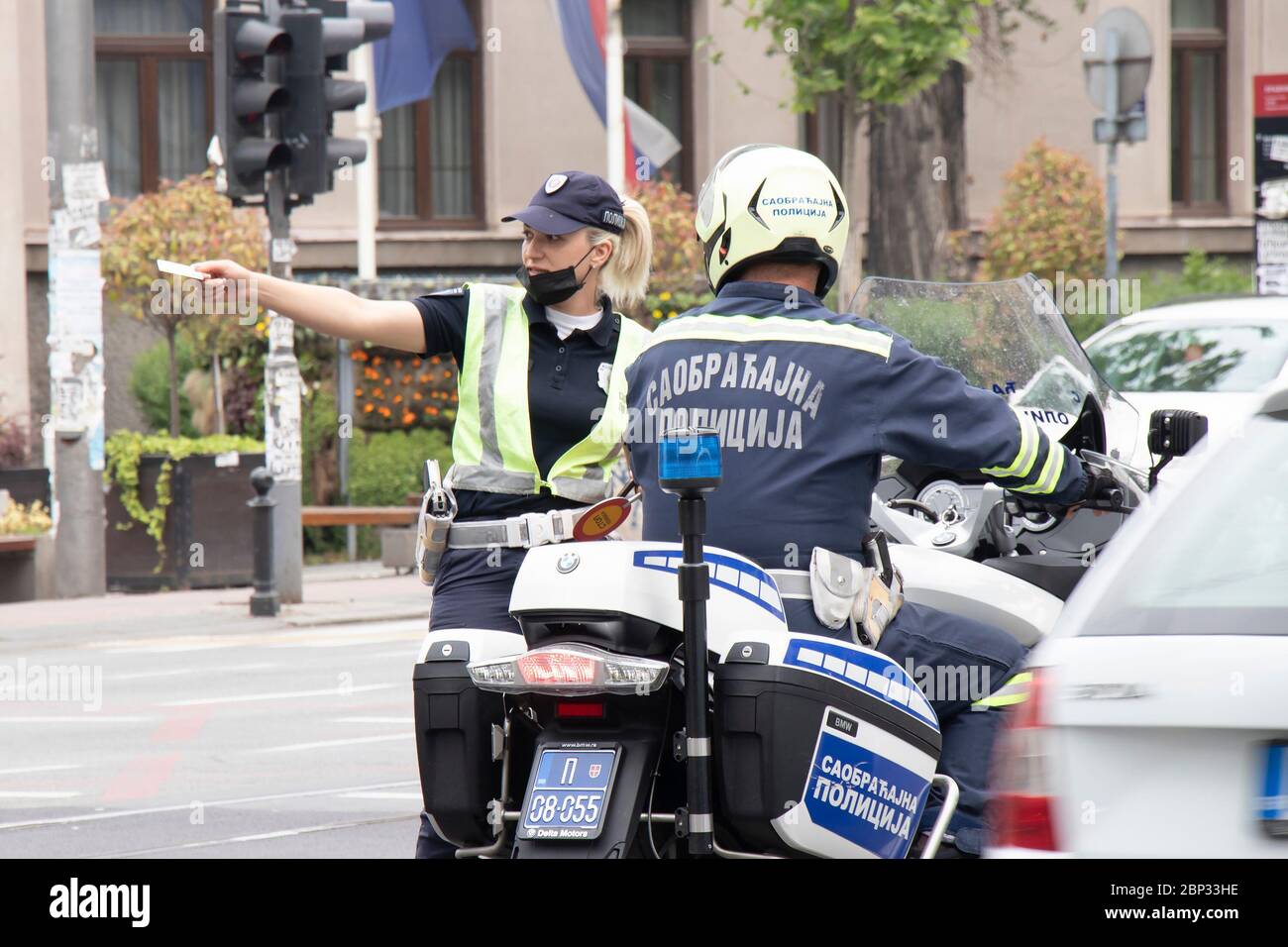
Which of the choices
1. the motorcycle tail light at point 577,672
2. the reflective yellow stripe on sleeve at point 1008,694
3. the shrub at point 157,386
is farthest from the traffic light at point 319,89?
the motorcycle tail light at point 577,672

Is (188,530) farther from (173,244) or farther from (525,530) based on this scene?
(525,530)

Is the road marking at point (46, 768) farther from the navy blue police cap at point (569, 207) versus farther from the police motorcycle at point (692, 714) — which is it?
the police motorcycle at point (692, 714)

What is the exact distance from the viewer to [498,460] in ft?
15.6

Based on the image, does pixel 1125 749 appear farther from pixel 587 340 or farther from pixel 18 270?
pixel 18 270

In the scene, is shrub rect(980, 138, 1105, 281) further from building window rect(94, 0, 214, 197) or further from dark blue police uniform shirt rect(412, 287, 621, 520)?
dark blue police uniform shirt rect(412, 287, 621, 520)

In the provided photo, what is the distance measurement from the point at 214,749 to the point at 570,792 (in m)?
5.79

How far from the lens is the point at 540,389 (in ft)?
15.6

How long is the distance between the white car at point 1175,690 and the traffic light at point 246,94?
10.4 m

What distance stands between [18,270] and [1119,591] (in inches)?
703

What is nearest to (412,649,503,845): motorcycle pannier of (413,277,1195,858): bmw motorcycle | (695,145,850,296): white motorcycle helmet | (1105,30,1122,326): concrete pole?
(413,277,1195,858): bmw motorcycle

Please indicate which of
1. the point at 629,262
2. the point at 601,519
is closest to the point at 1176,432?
the point at 601,519

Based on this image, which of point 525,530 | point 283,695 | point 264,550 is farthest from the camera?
point 264,550

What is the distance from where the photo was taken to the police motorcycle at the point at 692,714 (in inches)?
138

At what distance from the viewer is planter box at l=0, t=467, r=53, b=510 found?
15.6 m
